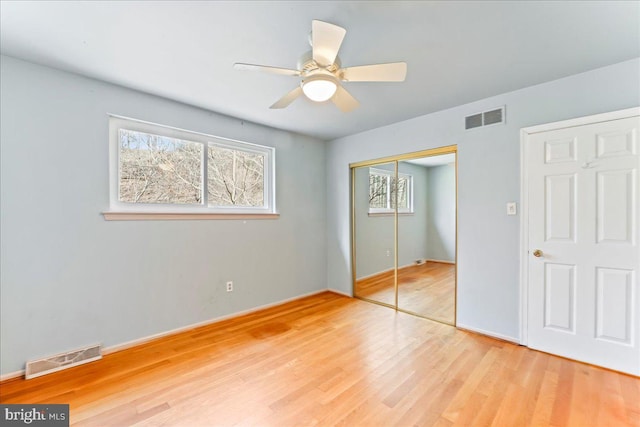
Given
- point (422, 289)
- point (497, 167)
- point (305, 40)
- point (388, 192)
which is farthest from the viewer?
point (388, 192)

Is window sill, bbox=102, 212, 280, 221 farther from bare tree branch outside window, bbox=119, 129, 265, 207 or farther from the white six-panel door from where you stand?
the white six-panel door

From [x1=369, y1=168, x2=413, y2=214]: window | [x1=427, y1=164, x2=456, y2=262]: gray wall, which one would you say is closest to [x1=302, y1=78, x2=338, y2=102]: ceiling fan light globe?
[x1=427, y1=164, x2=456, y2=262]: gray wall

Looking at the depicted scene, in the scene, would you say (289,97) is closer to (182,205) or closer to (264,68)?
(264,68)

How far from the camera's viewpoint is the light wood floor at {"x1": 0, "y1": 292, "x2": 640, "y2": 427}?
5.48 feet

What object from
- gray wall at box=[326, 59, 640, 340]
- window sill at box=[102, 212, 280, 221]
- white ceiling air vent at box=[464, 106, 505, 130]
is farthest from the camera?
white ceiling air vent at box=[464, 106, 505, 130]

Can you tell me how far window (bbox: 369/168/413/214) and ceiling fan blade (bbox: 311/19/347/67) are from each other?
2308 millimetres

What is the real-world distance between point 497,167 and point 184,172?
10.7 feet

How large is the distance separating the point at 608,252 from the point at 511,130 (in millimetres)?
1294

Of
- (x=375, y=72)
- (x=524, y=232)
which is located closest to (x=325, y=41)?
(x=375, y=72)

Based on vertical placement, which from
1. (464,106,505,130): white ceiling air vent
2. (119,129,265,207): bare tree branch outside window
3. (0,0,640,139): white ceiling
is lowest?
(119,129,265,207): bare tree branch outside window

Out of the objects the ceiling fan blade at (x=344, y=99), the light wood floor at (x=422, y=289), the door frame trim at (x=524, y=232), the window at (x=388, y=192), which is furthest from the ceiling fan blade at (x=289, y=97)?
the light wood floor at (x=422, y=289)

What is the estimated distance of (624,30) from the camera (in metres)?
1.76

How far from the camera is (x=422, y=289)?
3619mm

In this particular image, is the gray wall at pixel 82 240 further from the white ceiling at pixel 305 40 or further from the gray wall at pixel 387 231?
the gray wall at pixel 387 231
